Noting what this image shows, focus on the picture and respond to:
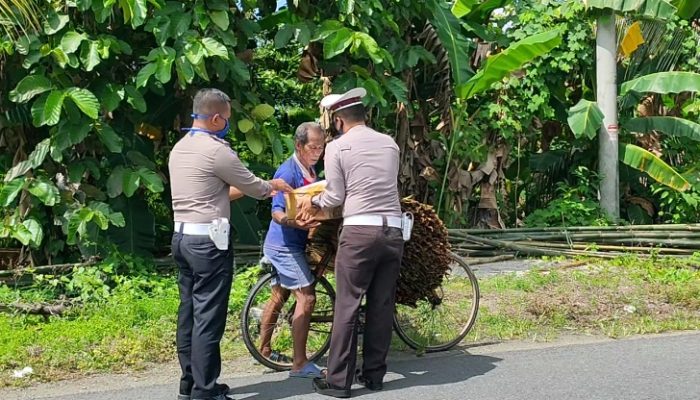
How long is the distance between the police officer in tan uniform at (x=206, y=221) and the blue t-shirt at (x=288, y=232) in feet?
2.05

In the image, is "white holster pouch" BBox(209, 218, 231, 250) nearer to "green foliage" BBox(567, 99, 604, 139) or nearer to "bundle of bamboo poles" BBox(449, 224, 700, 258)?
"bundle of bamboo poles" BBox(449, 224, 700, 258)

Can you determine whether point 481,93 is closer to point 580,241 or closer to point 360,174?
point 580,241

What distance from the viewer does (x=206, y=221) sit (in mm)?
5027

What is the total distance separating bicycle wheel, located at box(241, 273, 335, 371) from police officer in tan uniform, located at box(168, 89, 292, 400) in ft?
2.22

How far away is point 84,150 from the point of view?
8.06 meters

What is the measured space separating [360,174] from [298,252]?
785 millimetres

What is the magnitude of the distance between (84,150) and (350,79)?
2.70 m

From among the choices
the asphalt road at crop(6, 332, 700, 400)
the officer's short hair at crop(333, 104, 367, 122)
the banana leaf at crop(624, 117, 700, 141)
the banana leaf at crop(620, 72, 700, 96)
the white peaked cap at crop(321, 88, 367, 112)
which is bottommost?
the asphalt road at crop(6, 332, 700, 400)

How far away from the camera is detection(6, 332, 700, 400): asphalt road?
211 inches

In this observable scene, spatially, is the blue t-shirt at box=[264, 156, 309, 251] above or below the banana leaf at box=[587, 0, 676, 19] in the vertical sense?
below

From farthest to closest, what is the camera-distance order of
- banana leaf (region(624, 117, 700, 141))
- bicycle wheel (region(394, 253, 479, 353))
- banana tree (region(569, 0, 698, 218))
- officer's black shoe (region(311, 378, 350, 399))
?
banana leaf (region(624, 117, 700, 141)), banana tree (region(569, 0, 698, 218)), bicycle wheel (region(394, 253, 479, 353)), officer's black shoe (region(311, 378, 350, 399))

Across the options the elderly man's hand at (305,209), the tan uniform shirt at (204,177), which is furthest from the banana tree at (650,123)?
the tan uniform shirt at (204,177)

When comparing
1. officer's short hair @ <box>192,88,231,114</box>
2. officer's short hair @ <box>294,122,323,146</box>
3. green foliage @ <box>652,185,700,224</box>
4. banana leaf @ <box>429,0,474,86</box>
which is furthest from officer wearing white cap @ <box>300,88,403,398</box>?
green foliage @ <box>652,185,700,224</box>

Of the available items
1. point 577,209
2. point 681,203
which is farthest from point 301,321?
point 681,203
